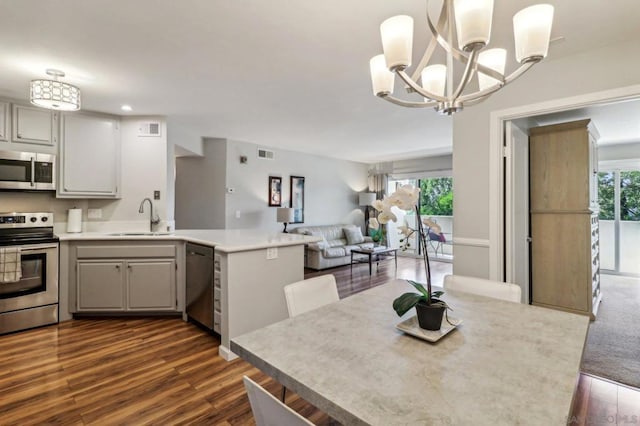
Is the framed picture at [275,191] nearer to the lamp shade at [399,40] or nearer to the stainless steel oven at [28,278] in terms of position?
the stainless steel oven at [28,278]

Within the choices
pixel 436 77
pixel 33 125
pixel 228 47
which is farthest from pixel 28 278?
pixel 436 77

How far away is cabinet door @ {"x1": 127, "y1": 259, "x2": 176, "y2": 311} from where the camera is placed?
3242 mm

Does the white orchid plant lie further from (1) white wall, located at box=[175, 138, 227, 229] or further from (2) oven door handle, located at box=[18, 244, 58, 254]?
(1) white wall, located at box=[175, 138, 227, 229]

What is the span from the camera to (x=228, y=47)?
7.36ft

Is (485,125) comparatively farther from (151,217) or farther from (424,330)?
(151,217)

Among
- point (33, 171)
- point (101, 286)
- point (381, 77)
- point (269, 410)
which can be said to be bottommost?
point (101, 286)

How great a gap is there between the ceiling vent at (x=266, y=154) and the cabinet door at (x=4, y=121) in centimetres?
337

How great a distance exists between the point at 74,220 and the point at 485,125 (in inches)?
177

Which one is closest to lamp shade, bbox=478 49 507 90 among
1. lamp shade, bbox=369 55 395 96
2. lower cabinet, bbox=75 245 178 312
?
lamp shade, bbox=369 55 395 96

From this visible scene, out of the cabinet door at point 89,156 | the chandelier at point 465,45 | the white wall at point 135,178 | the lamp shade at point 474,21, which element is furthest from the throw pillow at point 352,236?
the lamp shade at point 474,21

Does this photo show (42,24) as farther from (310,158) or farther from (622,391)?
(310,158)

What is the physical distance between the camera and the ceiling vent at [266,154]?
5.82 metres

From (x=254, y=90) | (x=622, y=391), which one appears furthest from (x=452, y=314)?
(x=254, y=90)

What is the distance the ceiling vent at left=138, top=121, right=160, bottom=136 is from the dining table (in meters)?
3.59
